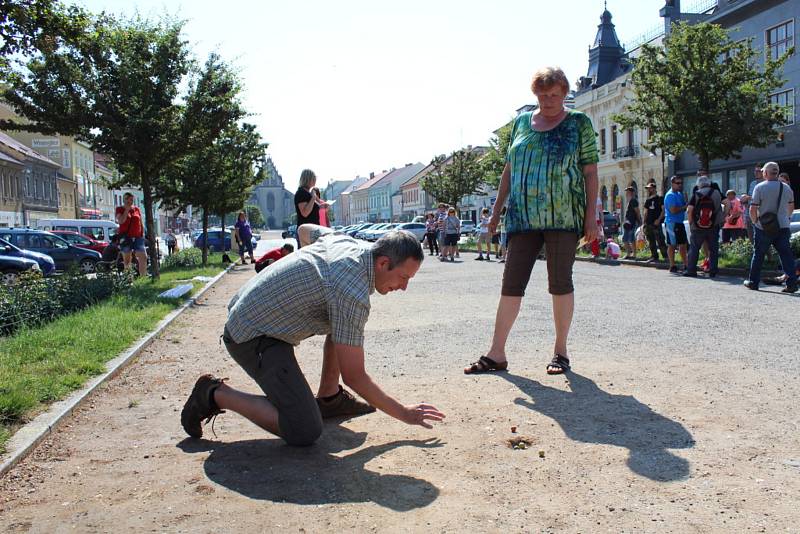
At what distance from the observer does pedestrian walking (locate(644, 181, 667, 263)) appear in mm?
16547

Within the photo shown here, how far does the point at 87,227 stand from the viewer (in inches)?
1270

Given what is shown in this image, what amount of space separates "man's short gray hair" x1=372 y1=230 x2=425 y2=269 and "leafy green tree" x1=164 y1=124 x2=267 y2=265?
20.4 metres

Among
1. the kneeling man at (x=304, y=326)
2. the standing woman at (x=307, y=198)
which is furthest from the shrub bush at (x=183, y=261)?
the kneeling man at (x=304, y=326)

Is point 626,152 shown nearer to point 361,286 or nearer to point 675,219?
point 675,219

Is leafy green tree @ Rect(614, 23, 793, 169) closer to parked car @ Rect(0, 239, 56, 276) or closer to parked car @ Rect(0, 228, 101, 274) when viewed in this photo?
parked car @ Rect(0, 239, 56, 276)

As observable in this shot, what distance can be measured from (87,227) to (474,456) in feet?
105

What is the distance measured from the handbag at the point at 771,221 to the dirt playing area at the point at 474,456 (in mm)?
4520

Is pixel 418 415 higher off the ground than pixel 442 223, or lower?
lower

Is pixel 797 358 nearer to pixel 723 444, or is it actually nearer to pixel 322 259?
pixel 723 444

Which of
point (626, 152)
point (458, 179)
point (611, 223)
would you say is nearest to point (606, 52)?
point (626, 152)

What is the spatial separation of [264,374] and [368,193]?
14217 cm

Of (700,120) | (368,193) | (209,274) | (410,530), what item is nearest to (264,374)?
(410,530)

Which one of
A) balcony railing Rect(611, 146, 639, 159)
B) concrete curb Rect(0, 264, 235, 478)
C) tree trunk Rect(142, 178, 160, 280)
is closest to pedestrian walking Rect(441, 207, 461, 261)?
tree trunk Rect(142, 178, 160, 280)

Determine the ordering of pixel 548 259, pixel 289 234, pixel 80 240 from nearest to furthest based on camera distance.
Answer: pixel 548 259
pixel 80 240
pixel 289 234
